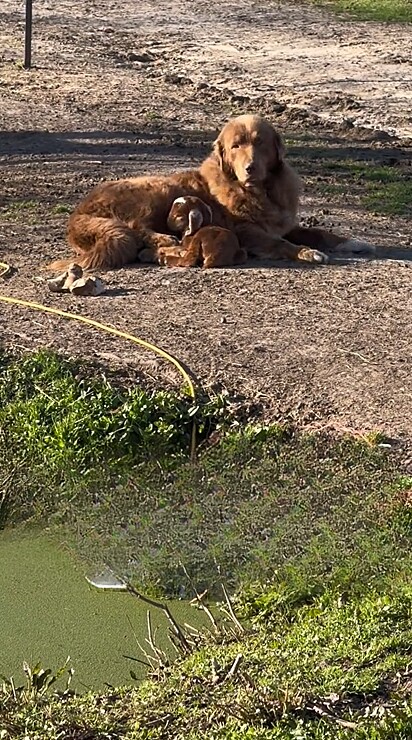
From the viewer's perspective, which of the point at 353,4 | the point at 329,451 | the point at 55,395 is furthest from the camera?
A: the point at 353,4

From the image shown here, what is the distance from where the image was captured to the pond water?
5.18 metres

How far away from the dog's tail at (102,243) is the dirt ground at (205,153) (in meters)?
0.15

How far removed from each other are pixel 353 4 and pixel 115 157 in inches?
446

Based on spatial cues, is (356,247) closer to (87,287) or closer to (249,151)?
(249,151)

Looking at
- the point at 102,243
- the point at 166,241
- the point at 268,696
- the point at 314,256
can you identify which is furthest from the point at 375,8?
the point at 268,696

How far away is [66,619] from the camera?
5.59 m

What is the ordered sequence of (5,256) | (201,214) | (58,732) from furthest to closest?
(5,256) → (201,214) → (58,732)

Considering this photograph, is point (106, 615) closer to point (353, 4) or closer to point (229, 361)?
point (229, 361)

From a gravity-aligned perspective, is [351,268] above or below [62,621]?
above


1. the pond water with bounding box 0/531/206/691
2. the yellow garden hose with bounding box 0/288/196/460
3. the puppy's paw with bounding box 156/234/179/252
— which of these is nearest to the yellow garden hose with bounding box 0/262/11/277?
the yellow garden hose with bounding box 0/288/196/460

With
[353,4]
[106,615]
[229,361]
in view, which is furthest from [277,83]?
[106,615]

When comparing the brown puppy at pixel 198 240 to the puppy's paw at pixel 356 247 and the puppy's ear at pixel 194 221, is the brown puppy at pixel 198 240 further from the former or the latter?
the puppy's paw at pixel 356 247

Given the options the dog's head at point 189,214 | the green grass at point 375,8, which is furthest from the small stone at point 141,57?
the dog's head at point 189,214

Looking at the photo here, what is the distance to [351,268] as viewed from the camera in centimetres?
886
